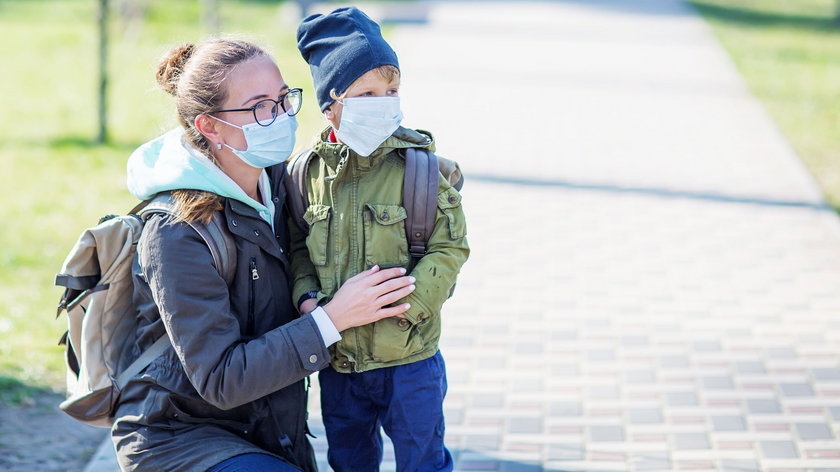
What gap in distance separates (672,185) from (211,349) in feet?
20.7

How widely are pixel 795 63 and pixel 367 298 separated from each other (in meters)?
13.7

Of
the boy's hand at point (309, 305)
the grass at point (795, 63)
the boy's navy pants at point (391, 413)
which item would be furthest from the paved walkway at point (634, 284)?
the boy's hand at point (309, 305)

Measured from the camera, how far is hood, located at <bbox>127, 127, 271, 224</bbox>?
2.68 m

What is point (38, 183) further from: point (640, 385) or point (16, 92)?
point (640, 385)

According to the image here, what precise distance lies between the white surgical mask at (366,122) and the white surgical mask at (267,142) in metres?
0.15

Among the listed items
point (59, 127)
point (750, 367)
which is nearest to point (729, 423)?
point (750, 367)

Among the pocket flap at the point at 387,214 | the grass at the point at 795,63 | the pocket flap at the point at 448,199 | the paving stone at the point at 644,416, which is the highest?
the pocket flap at the point at 448,199

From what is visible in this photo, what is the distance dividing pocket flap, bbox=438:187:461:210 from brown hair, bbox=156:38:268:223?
0.59m

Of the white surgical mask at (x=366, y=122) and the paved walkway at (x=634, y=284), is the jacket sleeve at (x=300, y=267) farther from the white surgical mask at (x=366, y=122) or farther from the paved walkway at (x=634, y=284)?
the paved walkway at (x=634, y=284)

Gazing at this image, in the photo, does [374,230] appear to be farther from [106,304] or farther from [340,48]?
[106,304]

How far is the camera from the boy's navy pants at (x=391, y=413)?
9.33 feet

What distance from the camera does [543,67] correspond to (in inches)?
550

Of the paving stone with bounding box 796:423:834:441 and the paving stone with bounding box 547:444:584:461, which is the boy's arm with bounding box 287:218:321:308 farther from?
Result: the paving stone with bounding box 796:423:834:441

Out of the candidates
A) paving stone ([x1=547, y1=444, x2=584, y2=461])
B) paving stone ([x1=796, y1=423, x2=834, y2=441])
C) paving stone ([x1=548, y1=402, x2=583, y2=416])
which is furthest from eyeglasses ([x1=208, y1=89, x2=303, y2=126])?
paving stone ([x1=796, y1=423, x2=834, y2=441])
